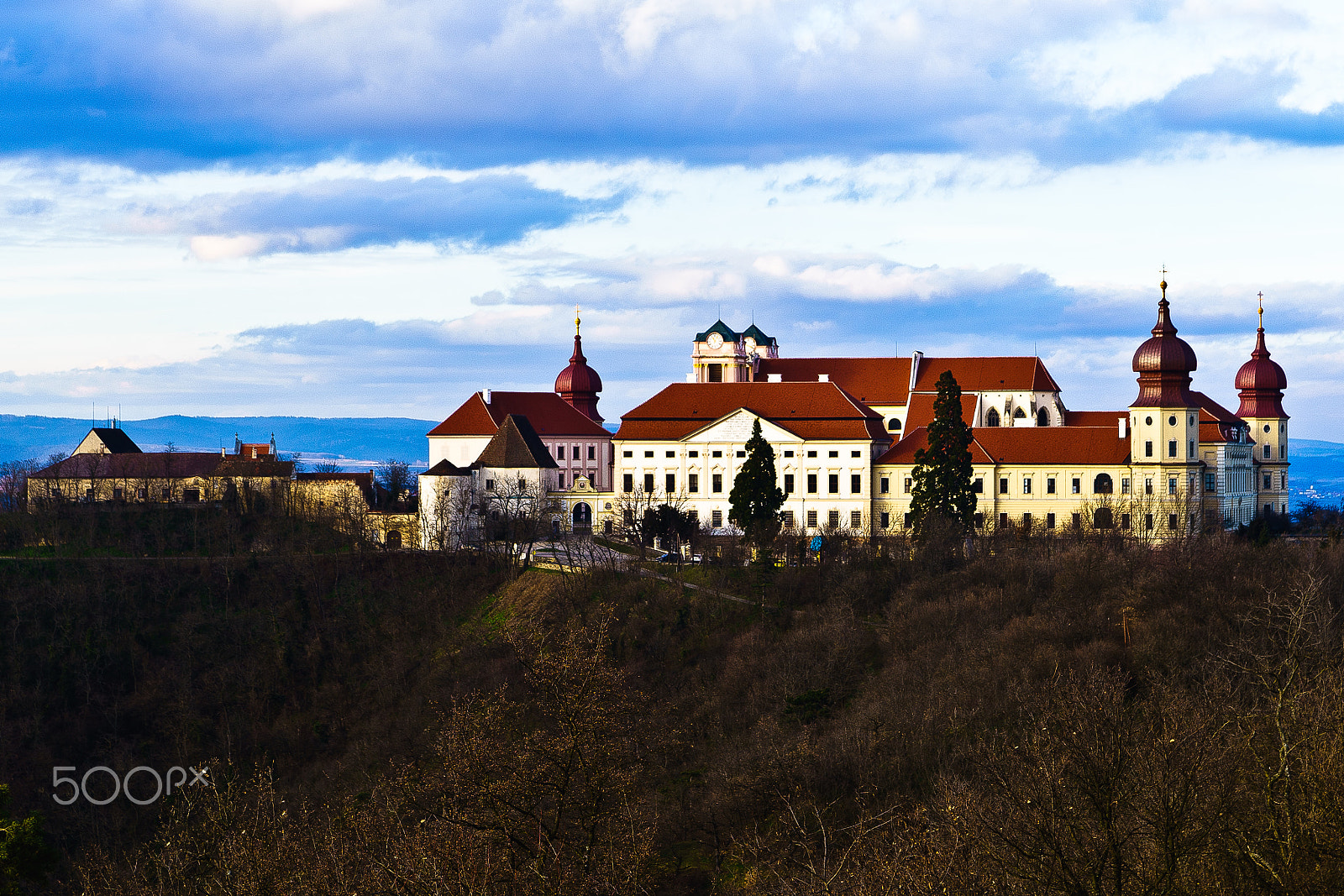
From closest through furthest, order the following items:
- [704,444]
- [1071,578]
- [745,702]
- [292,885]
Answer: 1. [292,885]
2. [745,702]
3. [1071,578]
4. [704,444]

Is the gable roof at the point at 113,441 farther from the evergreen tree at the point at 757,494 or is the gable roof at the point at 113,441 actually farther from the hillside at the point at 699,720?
the evergreen tree at the point at 757,494

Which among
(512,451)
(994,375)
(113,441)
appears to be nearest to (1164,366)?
(994,375)

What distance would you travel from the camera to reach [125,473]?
313ft

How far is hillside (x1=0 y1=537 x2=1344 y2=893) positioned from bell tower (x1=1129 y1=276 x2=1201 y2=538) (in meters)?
13.6

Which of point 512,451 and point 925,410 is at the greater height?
point 925,410

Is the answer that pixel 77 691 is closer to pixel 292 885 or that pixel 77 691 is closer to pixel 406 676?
pixel 406 676

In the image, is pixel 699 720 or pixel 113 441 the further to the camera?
pixel 113 441

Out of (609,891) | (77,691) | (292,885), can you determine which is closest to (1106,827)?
(609,891)

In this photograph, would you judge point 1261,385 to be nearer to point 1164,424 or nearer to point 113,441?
point 1164,424

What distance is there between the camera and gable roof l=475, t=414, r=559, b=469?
295 feet

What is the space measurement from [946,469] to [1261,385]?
31.4 metres

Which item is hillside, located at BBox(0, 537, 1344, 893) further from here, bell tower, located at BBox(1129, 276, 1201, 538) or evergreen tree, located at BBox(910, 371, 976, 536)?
bell tower, located at BBox(1129, 276, 1201, 538)

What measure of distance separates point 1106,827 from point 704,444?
72922mm

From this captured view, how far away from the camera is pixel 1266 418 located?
9931cm
